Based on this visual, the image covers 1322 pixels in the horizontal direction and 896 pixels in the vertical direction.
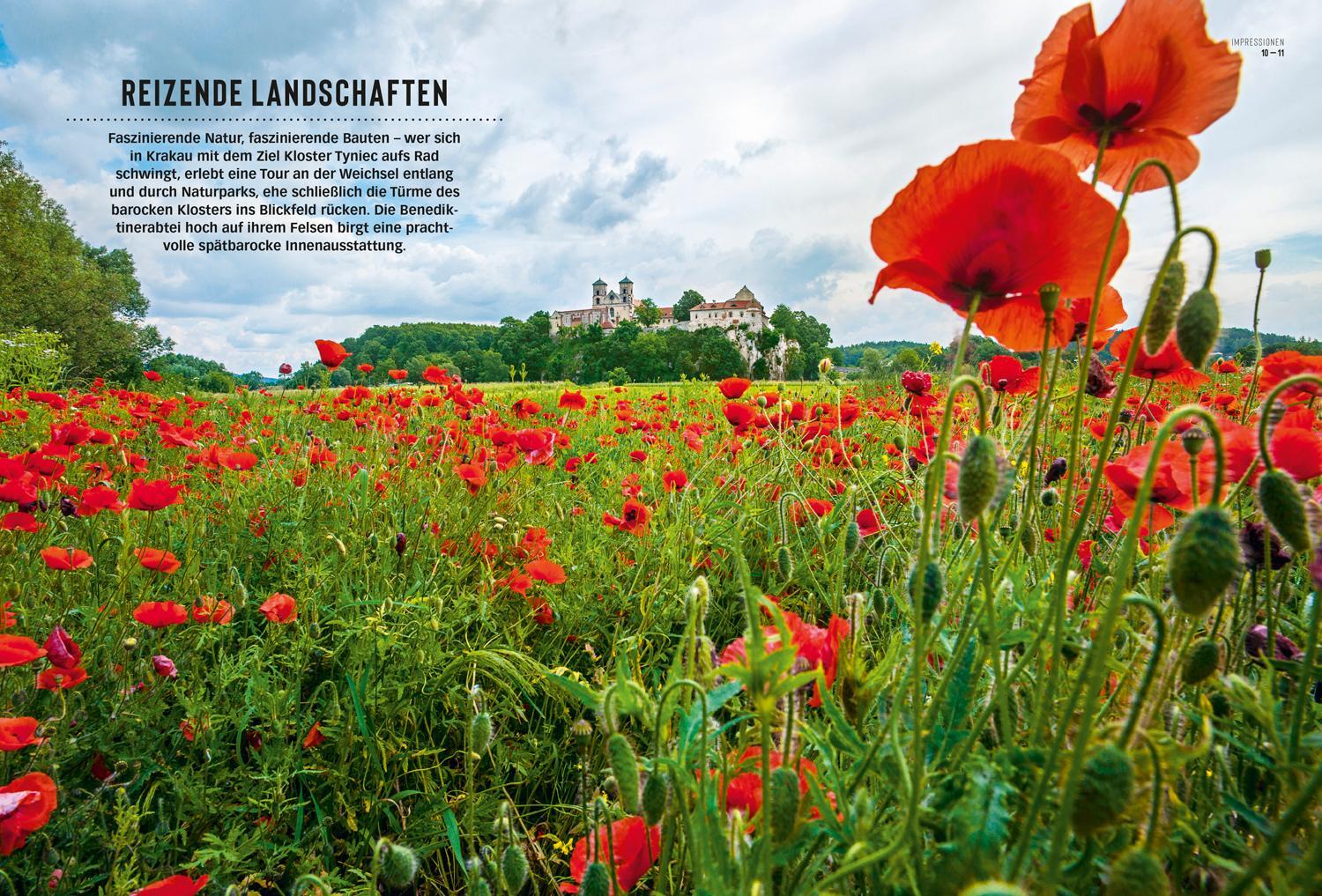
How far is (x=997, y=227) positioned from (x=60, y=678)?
6.29ft

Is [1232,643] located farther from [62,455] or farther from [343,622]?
[62,455]

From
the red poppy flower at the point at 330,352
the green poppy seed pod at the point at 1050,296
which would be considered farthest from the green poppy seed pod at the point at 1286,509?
the red poppy flower at the point at 330,352

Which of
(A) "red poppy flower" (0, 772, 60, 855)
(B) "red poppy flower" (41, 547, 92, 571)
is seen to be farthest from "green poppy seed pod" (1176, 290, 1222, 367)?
(B) "red poppy flower" (41, 547, 92, 571)

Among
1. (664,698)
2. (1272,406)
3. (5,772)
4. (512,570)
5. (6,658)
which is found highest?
(1272,406)

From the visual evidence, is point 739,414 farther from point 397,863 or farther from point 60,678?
point 60,678

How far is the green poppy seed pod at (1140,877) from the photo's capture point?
1.43 feet

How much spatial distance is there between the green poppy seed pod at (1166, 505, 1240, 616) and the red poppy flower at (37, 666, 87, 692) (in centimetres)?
187

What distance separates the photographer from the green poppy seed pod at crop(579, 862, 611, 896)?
0.74m

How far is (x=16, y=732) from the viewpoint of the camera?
3.84 feet

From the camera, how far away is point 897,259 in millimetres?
785

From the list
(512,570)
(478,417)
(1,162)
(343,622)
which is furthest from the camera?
(1,162)

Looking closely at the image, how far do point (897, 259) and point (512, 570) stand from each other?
1.77 m

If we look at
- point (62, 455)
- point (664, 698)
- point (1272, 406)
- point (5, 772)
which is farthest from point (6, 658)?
point (1272, 406)

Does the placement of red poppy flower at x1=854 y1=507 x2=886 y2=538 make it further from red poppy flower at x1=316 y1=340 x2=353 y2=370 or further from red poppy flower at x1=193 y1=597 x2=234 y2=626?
red poppy flower at x1=316 y1=340 x2=353 y2=370
